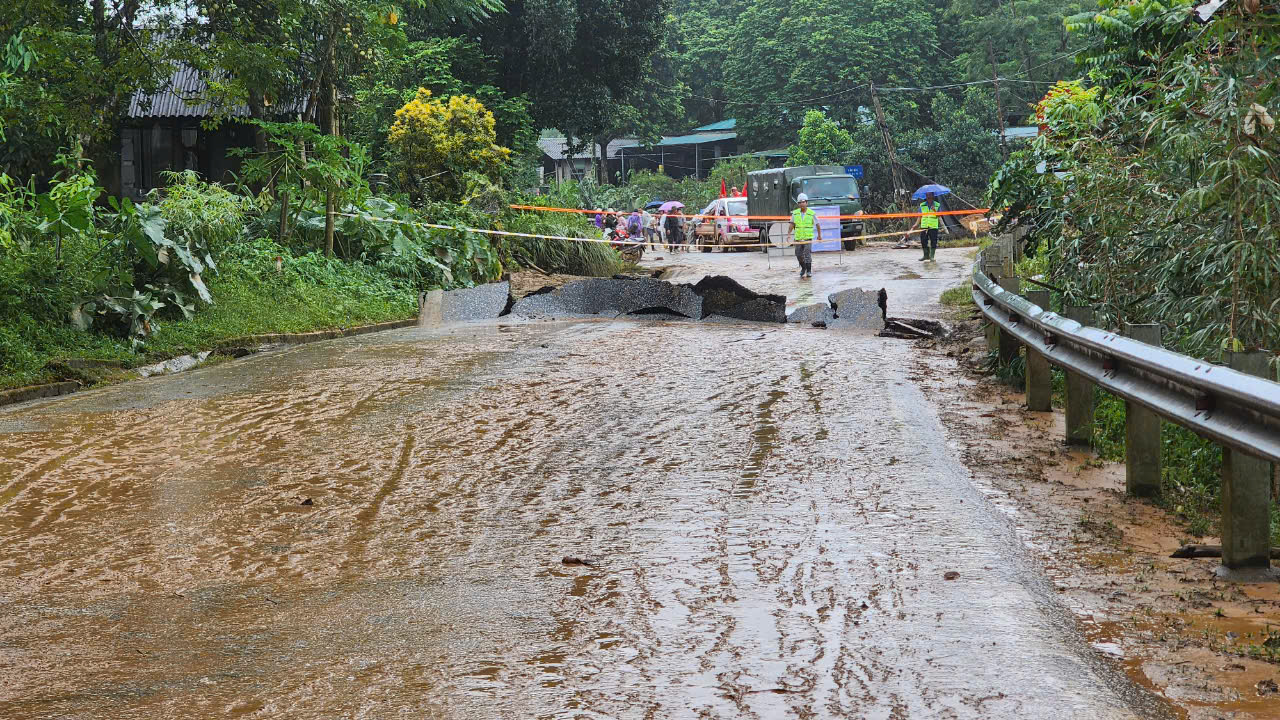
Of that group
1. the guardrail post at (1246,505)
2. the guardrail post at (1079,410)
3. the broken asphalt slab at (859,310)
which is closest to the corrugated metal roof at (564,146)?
the broken asphalt slab at (859,310)

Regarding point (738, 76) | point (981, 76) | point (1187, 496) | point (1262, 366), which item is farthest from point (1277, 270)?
point (738, 76)

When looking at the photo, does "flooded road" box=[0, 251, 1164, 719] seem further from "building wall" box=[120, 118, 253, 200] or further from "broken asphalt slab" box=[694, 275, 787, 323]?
"building wall" box=[120, 118, 253, 200]

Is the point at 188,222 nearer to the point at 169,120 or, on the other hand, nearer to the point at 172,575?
the point at 172,575

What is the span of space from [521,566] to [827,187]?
36896 millimetres

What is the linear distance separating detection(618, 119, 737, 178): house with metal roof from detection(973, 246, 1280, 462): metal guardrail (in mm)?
65134

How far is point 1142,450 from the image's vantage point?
248 inches

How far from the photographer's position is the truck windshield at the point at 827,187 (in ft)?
134

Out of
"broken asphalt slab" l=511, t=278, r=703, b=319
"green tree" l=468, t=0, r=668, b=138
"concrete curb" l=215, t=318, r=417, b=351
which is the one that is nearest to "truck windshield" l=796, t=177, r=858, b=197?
"green tree" l=468, t=0, r=668, b=138

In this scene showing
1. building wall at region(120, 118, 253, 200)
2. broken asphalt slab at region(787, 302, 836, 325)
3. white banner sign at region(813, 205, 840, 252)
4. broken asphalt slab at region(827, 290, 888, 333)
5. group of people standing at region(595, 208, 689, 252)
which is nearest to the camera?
broken asphalt slab at region(827, 290, 888, 333)

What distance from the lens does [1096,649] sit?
417 cm

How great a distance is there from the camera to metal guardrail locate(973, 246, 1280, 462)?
4570 millimetres

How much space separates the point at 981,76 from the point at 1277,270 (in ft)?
170

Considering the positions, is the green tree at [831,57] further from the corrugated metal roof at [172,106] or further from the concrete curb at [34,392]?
the concrete curb at [34,392]

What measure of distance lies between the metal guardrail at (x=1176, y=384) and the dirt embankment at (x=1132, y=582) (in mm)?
552
